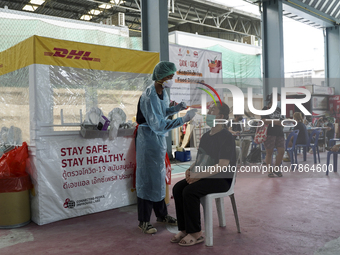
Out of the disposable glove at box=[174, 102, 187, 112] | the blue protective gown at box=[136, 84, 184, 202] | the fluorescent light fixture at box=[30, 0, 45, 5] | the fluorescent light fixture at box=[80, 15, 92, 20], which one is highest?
the fluorescent light fixture at box=[80, 15, 92, 20]

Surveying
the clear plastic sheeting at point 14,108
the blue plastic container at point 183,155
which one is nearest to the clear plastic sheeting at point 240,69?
the blue plastic container at point 183,155

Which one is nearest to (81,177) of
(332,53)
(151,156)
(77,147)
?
(77,147)

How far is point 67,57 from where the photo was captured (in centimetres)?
305

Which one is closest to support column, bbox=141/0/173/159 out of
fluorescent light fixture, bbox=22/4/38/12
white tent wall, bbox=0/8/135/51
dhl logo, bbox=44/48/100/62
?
white tent wall, bbox=0/8/135/51

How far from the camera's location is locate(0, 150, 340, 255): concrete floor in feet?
7.55

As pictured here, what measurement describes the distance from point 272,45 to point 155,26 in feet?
11.7

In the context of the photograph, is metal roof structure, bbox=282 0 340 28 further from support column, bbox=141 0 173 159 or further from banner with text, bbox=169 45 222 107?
support column, bbox=141 0 173 159

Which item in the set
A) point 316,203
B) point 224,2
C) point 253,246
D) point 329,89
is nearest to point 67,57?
point 253,246

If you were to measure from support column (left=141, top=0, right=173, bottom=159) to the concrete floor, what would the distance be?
284 centimetres

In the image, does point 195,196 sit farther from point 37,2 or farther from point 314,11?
point 37,2

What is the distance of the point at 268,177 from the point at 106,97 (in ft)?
9.76

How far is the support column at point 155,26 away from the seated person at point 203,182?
9.90 feet

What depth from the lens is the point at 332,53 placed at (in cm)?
991

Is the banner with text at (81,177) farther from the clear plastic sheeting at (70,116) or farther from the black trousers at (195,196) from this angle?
the black trousers at (195,196)
